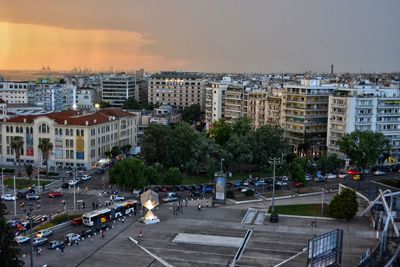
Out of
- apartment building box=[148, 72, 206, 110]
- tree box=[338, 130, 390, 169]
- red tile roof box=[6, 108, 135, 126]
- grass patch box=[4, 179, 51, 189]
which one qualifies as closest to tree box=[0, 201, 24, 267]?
grass patch box=[4, 179, 51, 189]

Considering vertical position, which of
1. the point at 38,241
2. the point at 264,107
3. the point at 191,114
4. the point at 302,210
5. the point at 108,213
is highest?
the point at 264,107

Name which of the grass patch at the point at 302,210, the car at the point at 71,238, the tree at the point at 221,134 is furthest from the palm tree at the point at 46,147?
the grass patch at the point at 302,210

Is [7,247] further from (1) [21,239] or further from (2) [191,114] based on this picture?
(2) [191,114]

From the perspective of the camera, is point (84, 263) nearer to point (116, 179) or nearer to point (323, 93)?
point (116, 179)

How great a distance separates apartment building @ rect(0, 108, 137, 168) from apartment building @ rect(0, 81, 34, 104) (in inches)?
2761

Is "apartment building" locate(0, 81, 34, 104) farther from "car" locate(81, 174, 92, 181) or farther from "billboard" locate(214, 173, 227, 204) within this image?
"billboard" locate(214, 173, 227, 204)

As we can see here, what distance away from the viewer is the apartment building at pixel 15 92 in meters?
166

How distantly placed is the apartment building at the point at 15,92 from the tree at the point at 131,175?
101532 millimetres

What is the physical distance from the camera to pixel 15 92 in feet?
548

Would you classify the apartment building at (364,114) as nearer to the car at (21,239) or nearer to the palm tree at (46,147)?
the palm tree at (46,147)

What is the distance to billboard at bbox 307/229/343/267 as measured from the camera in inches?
1591

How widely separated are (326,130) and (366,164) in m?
22.5

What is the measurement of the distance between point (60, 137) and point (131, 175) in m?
27.1

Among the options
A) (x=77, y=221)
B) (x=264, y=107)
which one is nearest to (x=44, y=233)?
(x=77, y=221)
